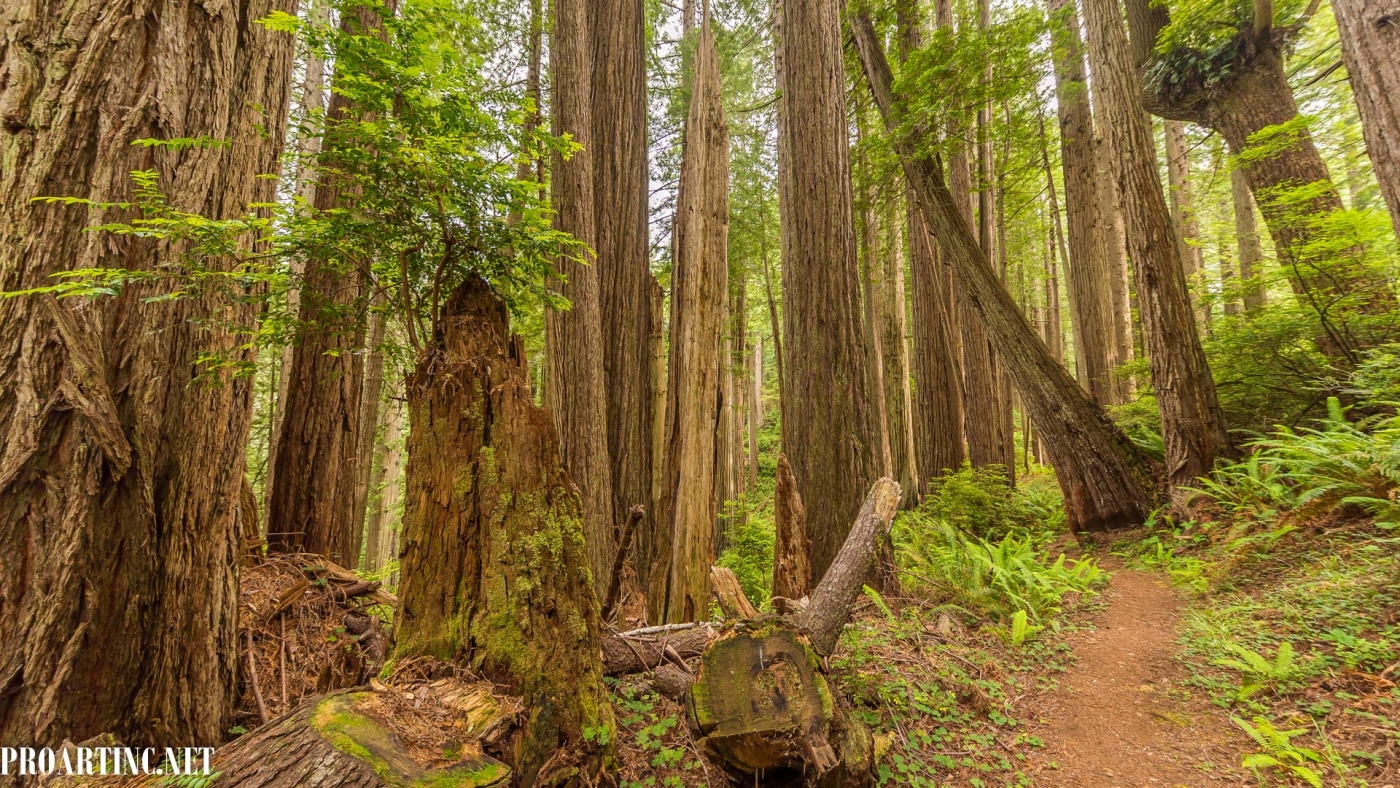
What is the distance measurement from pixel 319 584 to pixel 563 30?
4.85 meters

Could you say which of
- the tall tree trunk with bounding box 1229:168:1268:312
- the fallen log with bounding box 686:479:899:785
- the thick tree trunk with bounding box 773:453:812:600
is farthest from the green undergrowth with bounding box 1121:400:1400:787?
the tall tree trunk with bounding box 1229:168:1268:312

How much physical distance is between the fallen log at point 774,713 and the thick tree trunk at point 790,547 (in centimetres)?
150

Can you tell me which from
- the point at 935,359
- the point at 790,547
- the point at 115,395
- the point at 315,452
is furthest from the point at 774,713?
the point at 935,359

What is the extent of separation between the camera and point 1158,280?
19.0 feet

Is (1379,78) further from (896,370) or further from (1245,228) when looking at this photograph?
(1245,228)

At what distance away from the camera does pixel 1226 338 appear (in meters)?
6.38

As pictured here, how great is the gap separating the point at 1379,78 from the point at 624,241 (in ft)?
18.9

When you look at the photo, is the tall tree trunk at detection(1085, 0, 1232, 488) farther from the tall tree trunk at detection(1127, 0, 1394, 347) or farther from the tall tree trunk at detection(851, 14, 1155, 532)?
the tall tree trunk at detection(1127, 0, 1394, 347)

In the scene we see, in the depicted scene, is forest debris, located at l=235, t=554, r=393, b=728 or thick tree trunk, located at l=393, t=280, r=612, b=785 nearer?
thick tree trunk, located at l=393, t=280, r=612, b=785

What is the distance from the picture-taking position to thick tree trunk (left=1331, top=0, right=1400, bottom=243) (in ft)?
12.2

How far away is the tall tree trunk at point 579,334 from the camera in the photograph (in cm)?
432

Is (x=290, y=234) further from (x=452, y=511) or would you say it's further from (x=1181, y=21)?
(x=1181, y=21)

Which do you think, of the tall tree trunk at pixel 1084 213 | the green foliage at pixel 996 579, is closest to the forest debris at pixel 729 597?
the green foliage at pixel 996 579

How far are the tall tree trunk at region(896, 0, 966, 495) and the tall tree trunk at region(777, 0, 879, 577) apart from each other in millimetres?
4315
